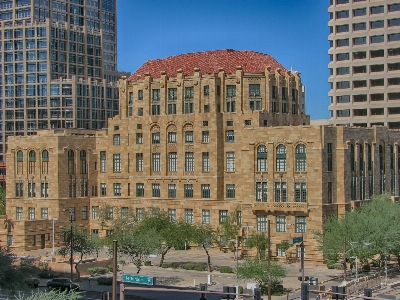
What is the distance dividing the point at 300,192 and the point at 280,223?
15.7 feet

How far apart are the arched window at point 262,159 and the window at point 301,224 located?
796 centimetres

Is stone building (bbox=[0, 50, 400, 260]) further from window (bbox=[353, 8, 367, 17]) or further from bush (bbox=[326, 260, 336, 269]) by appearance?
window (bbox=[353, 8, 367, 17])

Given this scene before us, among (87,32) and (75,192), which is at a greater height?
(87,32)

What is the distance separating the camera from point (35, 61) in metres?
178

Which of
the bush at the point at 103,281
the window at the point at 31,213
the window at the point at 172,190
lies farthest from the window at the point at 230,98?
the bush at the point at 103,281

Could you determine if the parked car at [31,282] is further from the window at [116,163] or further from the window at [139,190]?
the window at [116,163]

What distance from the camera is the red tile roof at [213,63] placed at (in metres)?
118

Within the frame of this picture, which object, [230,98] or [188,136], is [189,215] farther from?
[230,98]

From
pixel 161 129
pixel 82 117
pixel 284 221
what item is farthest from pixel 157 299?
pixel 82 117

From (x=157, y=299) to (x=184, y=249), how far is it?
3649 cm

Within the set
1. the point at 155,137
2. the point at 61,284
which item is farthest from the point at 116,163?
the point at 61,284

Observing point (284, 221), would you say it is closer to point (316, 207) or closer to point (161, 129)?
point (316, 207)

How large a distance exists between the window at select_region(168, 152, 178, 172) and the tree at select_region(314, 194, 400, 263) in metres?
31.7

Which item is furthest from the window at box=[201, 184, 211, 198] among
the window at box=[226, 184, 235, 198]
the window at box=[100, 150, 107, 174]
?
the window at box=[100, 150, 107, 174]
